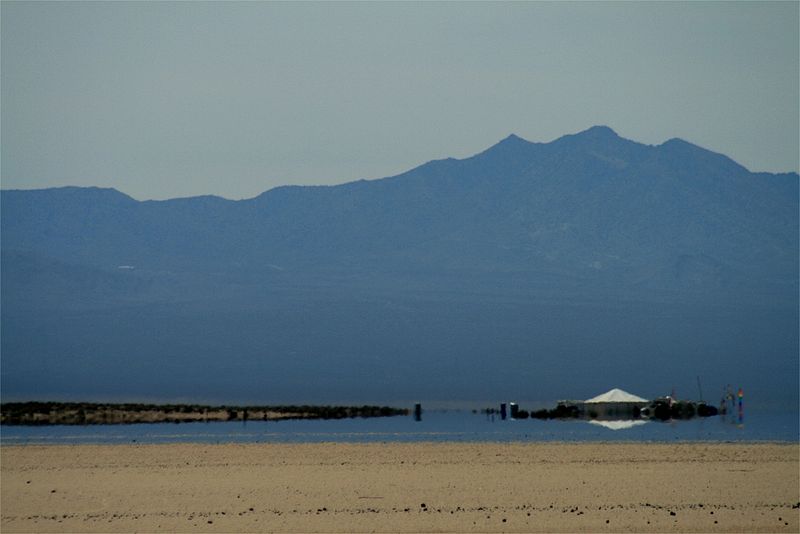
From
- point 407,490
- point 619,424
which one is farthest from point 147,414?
point 407,490

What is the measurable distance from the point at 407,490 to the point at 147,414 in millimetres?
54608

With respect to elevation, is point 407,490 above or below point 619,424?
below

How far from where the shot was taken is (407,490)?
27.8 metres

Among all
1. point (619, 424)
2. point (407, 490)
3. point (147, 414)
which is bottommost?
point (407, 490)

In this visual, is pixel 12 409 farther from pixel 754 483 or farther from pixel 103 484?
pixel 754 483

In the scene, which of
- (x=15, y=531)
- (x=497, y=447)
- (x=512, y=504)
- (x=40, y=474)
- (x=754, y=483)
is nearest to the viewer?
(x=15, y=531)

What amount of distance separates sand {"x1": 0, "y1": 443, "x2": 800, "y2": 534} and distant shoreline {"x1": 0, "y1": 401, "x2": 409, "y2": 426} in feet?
114

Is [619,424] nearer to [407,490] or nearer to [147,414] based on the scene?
[147,414]

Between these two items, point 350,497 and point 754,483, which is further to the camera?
point 754,483

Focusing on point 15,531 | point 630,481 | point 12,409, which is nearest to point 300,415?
point 12,409

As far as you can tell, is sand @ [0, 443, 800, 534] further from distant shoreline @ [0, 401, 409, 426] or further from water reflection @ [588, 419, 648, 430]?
distant shoreline @ [0, 401, 409, 426]

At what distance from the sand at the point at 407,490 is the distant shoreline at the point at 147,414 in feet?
114

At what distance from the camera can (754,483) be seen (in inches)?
1136

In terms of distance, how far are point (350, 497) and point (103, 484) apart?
21.7ft
